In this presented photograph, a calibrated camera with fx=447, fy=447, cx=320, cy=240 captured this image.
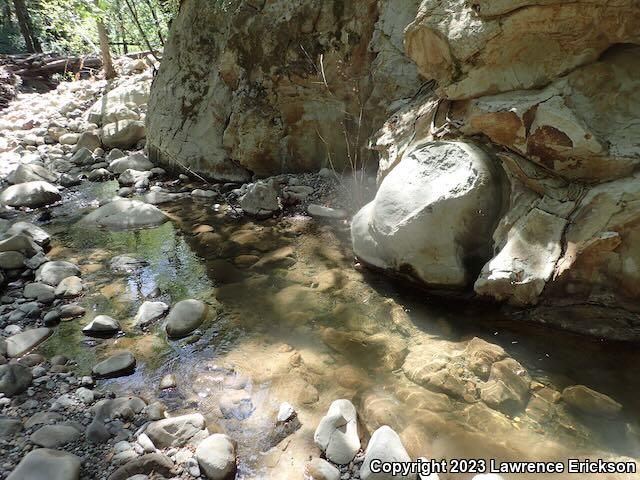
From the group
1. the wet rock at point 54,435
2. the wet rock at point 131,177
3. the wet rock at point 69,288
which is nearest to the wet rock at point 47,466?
the wet rock at point 54,435

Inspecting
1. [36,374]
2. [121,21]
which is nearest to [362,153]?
[36,374]

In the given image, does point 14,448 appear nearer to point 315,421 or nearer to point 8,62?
point 315,421

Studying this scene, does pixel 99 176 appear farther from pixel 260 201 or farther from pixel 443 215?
pixel 443 215

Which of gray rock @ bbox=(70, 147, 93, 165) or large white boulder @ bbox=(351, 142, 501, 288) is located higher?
large white boulder @ bbox=(351, 142, 501, 288)

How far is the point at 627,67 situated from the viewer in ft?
10.5

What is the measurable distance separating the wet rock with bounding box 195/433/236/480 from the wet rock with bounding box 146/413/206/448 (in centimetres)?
14

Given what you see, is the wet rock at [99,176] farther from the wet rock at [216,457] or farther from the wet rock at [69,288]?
the wet rock at [216,457]

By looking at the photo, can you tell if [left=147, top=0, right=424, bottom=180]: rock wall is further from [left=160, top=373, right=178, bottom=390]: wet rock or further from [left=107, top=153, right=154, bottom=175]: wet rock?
[left=160, top=373, right=178, bottom=390]: wet rock

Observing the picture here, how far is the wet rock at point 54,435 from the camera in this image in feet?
7.86

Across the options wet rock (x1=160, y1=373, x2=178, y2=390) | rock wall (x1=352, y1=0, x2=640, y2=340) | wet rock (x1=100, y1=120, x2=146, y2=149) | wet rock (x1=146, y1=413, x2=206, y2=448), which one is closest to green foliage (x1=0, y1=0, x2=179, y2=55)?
wet rock (x1=100, y1=120, x2=146, y2=149)

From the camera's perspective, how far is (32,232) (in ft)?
16.3

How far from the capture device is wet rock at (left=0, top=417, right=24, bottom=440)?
7.95 ft

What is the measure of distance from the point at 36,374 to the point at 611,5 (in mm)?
4589

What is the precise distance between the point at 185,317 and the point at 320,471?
5.67ft
